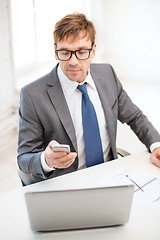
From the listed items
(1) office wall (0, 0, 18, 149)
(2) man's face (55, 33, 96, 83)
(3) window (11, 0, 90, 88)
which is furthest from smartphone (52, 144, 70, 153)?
(3) window (11, 0, 90, 88)

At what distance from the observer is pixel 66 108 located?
182 cm

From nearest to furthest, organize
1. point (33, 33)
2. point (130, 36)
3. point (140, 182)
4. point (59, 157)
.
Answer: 1. point (59, 157)
2. point (140, 182)
3. point (33, 33)
4. point (130, 36)

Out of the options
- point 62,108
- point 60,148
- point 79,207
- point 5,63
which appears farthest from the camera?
point 5,63

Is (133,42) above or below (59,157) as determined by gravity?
above

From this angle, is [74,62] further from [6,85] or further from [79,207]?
[6,85]

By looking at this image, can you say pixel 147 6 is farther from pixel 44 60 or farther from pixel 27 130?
pixel 27 130

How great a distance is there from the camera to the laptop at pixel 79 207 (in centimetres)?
115

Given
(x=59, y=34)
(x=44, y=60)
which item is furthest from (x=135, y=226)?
(x=44, y=60)

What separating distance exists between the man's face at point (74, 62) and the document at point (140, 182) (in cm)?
60

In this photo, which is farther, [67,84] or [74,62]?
[67,84]

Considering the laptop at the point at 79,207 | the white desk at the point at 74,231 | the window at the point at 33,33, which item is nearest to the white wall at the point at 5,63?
the window at the point at 33,33

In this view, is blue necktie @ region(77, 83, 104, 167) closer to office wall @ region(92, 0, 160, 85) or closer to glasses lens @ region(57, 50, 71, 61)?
glasses lens @ region(57, 50, 71, 61)

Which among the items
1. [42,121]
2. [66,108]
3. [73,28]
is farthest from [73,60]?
[42,121]

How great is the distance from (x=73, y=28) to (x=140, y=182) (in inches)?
36.2
